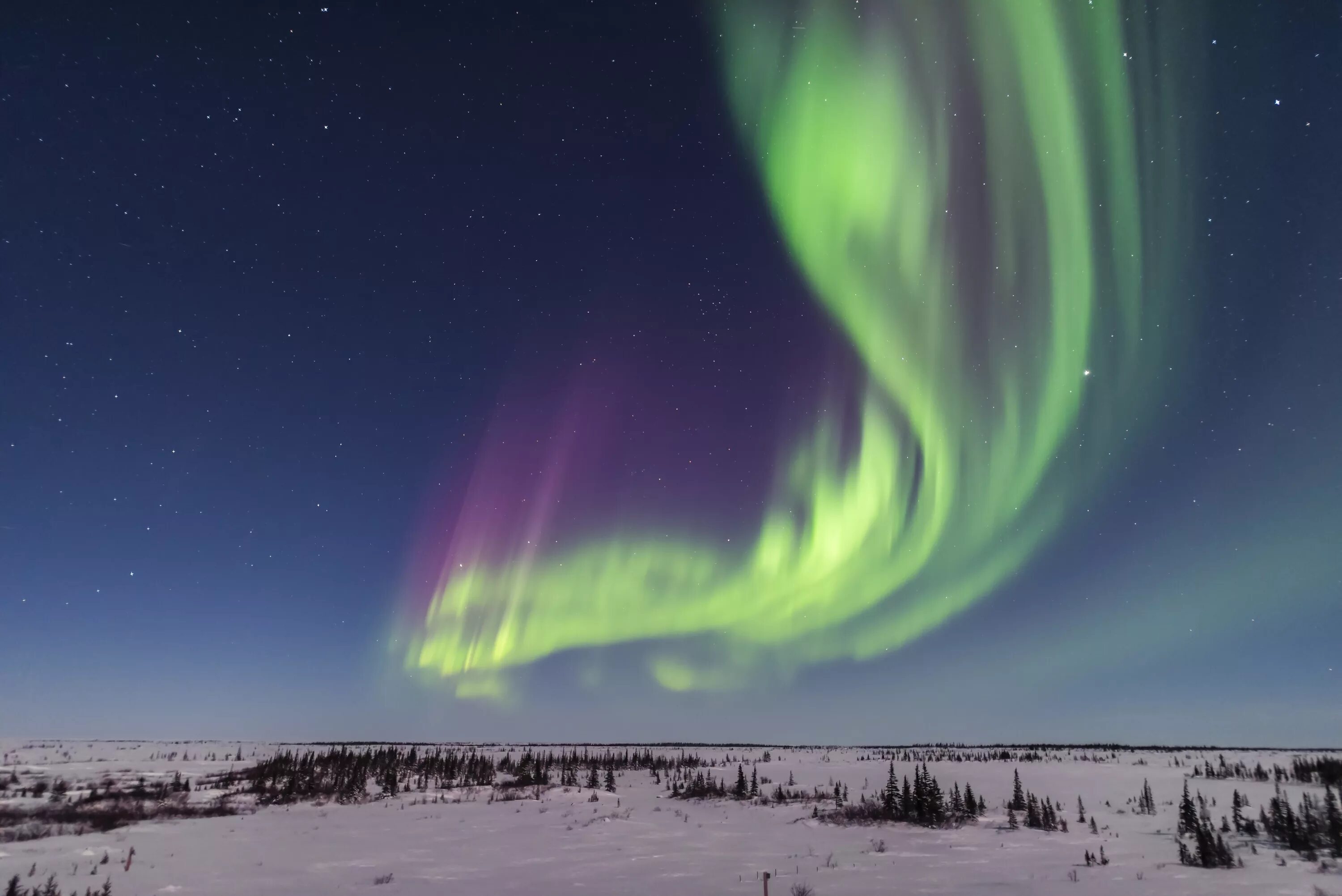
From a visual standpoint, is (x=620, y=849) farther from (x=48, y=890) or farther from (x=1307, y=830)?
(x=1307, y=830)

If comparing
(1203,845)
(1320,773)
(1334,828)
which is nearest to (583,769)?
(1320,773)

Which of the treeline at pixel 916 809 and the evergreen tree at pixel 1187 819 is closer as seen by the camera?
the evergreen tree at pixel 1187 819

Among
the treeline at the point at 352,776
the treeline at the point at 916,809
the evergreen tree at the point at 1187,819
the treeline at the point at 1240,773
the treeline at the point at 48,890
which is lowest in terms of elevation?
the treeline at the point at 352,776

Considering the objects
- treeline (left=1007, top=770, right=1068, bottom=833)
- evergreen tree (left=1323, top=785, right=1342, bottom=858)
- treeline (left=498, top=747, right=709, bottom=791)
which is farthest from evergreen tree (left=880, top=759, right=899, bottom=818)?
treeline (left=498, top=747, right=709, bottom=791)

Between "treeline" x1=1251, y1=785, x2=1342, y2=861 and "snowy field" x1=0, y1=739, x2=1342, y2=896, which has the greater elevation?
"treeline" x1=1251, y1=785, x2=1342, y2=861

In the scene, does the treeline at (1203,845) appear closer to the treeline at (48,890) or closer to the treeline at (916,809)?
the treeline at (916,809)

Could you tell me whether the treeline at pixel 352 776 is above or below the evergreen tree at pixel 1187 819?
below

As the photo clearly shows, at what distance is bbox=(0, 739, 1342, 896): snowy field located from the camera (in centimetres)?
2327

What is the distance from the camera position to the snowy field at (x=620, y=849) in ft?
76.3

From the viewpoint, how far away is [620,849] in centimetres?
3072

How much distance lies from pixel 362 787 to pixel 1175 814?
56637mm

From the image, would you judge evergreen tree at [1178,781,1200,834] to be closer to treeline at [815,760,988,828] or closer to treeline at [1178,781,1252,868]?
treeline at [1178,781,1252,868]

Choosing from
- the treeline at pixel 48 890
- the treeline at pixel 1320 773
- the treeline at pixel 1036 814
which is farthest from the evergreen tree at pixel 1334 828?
the treeline at pixel 48 890

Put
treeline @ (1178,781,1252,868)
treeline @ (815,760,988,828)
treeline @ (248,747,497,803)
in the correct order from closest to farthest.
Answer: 1. treeline @ (1178,781,1252,868)
2. treeline @ (815,760,988,828)
3. treeline @ (248,747,497,803)
